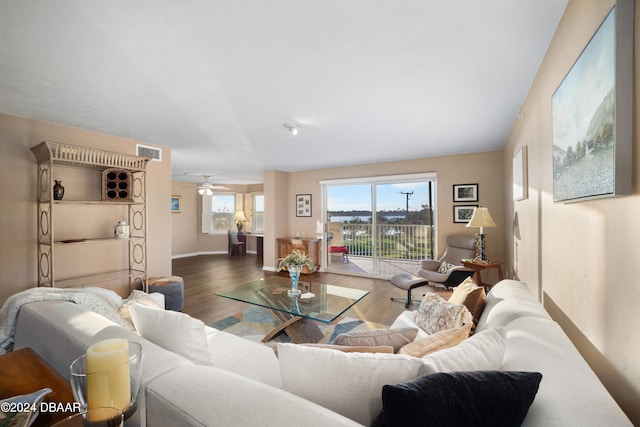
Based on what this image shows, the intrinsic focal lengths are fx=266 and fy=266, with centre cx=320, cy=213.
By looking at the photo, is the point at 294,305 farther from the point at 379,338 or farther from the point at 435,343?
the point at 435,343

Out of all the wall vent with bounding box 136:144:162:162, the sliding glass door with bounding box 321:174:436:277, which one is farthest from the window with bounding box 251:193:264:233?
the wall vent with bounding box 136:144:162:162

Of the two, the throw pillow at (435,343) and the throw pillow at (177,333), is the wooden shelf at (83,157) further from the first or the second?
the throw pillow at (435,343)

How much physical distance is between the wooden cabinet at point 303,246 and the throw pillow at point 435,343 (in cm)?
464

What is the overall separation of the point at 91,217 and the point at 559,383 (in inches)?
176

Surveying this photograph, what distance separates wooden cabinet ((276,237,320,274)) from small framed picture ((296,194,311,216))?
25.1 inches

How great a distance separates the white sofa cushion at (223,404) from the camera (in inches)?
Result: 29.3

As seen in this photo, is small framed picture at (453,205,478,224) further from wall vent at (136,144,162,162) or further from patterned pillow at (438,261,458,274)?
wall vent at (136,144,162,162)

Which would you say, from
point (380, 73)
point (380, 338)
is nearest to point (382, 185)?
point (380, 73)

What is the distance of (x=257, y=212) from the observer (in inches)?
352

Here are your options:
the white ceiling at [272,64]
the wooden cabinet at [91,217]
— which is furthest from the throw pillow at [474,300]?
the wooden cabinet at [91,217]

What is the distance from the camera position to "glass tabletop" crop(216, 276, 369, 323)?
2.51 metres

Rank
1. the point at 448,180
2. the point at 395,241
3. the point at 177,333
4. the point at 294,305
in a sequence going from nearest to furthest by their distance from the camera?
the point at 177,333
the point at 294,305
the point at 448,180
the point at 395,241

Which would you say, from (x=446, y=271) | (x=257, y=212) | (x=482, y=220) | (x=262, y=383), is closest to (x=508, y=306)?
(x=262, y=383)

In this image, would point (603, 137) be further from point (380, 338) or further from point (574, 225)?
point (380, 338)
